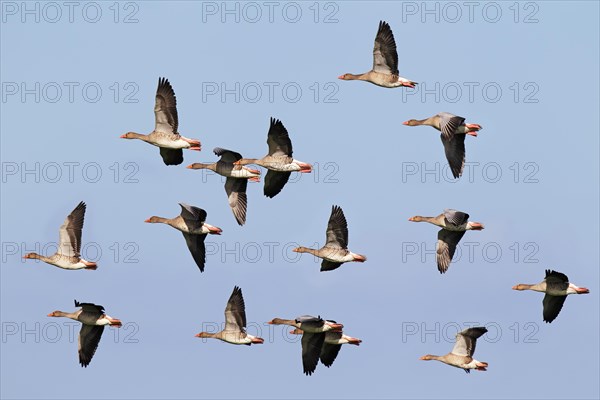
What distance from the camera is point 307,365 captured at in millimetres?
72750

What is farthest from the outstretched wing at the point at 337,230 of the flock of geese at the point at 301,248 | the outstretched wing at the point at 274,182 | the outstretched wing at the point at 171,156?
the outstretched wing at the point at 171,156

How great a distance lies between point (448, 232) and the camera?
73.8 m

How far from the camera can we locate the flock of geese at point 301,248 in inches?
2798

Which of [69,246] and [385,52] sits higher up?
[385,52]

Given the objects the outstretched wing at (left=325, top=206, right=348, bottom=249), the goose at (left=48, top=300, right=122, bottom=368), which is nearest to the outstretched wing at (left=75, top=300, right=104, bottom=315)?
→ the goose at (left=48, top=300, right=122, bottom=368)

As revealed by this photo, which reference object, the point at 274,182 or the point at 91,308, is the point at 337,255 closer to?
the point at 274,182

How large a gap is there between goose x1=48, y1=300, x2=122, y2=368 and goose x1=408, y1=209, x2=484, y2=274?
1053 cm

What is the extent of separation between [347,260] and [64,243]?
8782 millimetres

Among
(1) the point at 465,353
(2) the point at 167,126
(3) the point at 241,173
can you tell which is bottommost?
(1) the point at 465,353

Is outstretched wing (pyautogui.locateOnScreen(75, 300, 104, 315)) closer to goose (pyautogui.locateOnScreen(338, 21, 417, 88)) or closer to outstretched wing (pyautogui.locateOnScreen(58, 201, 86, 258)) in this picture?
outstretched wing (pyautogui.locateOnScreen(58, 201, 86, 258))

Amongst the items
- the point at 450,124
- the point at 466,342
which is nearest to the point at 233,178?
the point at 450,124

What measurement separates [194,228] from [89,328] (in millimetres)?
4647

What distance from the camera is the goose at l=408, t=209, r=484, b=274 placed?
239 feet

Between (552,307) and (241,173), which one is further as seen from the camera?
(241,173)
